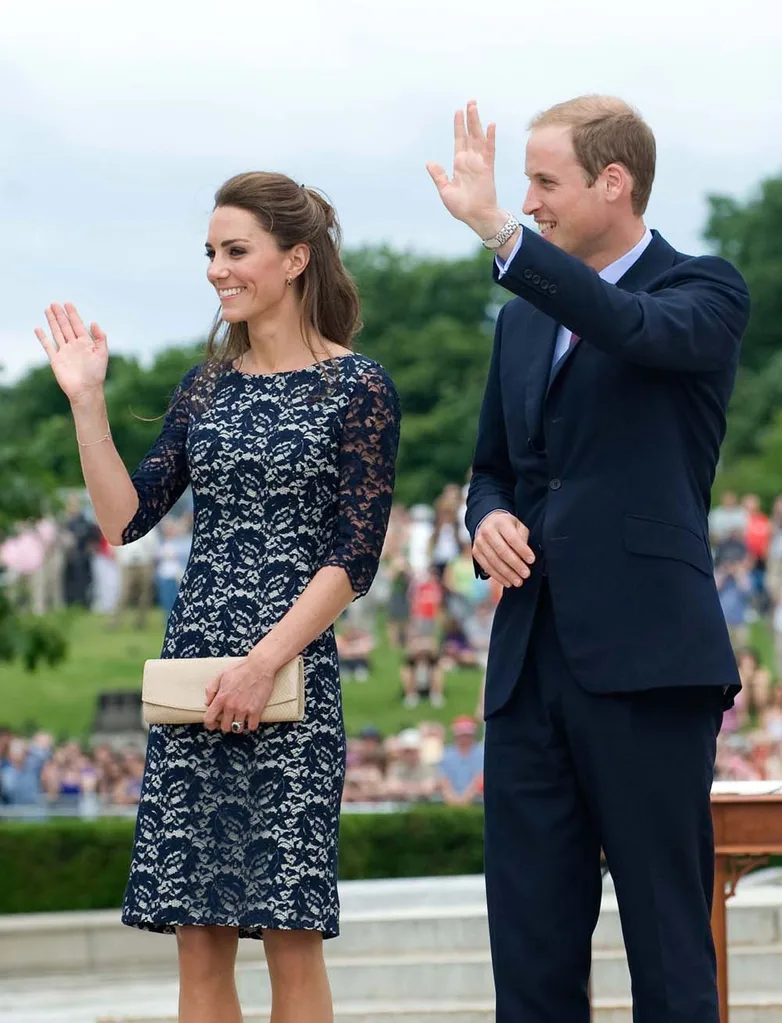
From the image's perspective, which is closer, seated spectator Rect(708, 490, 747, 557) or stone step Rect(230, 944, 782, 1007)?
stone step Rect(230, 944, 782, 1007)

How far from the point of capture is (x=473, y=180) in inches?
139

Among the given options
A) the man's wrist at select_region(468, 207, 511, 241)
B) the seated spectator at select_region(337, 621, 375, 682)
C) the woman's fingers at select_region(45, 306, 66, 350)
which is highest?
the seated spectator at select_region(337, 621, 375, 682)

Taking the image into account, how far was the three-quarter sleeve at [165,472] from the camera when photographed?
4.29m

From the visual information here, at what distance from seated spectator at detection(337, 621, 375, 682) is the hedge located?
35.4 ft

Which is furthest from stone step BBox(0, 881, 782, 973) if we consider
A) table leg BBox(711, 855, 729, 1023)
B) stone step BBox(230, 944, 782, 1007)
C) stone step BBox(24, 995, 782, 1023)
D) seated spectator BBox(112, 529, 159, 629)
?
seated spectator BBox(112, 529, 159, 629)

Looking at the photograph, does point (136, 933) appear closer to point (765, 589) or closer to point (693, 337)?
point (693, 337)

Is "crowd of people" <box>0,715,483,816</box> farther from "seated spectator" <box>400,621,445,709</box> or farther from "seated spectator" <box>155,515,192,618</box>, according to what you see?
"seated spectator" <box>155,515,192,618</box>

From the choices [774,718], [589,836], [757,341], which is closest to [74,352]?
[589,836]

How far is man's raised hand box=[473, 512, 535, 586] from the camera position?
3729mm

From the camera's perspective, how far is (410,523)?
24359 mm

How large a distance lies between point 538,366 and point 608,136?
1.54 feet

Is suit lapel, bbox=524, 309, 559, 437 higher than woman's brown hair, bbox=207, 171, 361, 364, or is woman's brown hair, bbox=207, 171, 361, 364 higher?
A: woman's brown hair, bbox=207, 171, 361, 364

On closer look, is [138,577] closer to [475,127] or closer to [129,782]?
[129,782]

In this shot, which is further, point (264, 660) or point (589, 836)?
point (264, 660)
